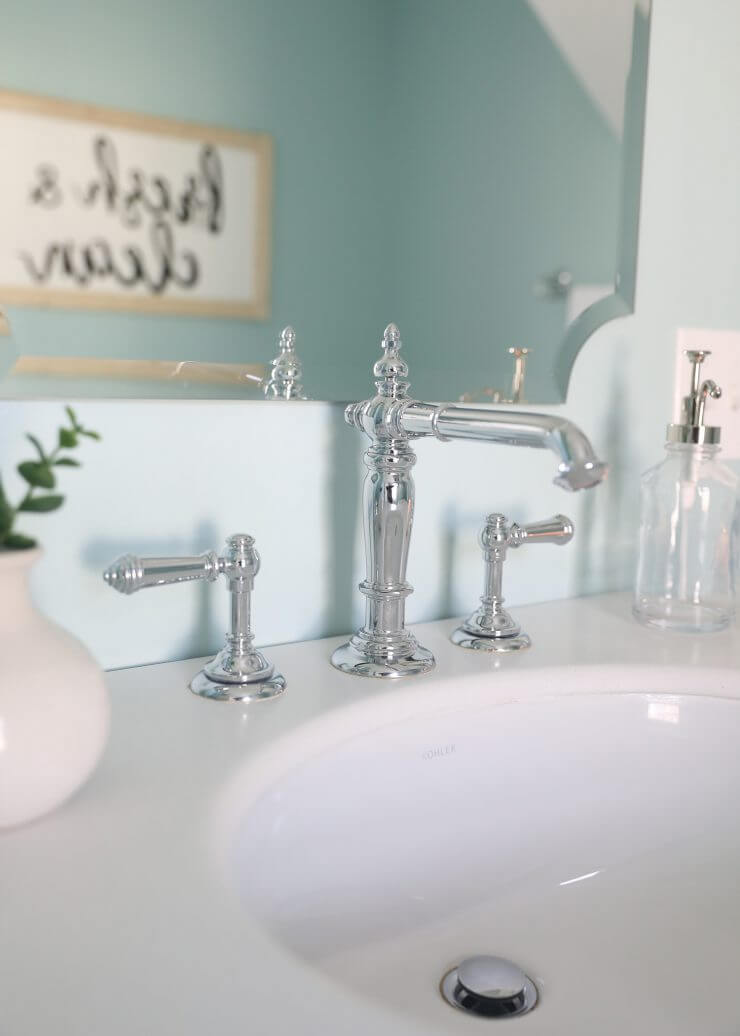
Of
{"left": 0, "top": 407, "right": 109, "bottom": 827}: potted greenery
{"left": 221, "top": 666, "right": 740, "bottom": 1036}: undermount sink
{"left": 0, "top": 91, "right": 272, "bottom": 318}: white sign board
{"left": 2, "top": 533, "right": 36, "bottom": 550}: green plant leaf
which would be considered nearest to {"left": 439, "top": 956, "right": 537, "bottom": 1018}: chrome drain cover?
{"left": 221, "top": 666, "right": 740, "bottom": 1036}: undermount sink

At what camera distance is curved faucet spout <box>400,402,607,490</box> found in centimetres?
Result: 51

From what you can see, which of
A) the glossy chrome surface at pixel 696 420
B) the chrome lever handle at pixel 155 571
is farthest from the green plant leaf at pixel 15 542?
the glossy chrome surface at pixel 696 420

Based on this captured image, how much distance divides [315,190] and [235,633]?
0.36m

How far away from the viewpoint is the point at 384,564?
0.75 m

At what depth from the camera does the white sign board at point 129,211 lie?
2.12ft

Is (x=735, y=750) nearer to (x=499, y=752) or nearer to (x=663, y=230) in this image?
(x=499, y=752)

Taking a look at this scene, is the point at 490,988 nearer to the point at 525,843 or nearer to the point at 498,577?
the point at 525,843

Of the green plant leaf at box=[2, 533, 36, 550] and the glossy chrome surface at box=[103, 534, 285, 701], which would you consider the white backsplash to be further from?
the green plant leaf at box=[2, 533, 36, 550]

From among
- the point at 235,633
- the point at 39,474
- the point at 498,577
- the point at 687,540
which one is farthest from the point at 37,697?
the point at 687,540

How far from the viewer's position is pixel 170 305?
27.8 inches

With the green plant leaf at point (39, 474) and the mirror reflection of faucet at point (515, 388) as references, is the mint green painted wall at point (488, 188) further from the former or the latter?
the green plant leaf at point (39, 474)

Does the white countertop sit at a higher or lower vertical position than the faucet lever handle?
lower

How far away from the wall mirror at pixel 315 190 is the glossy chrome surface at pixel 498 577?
0.46 feet

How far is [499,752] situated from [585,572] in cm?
34
